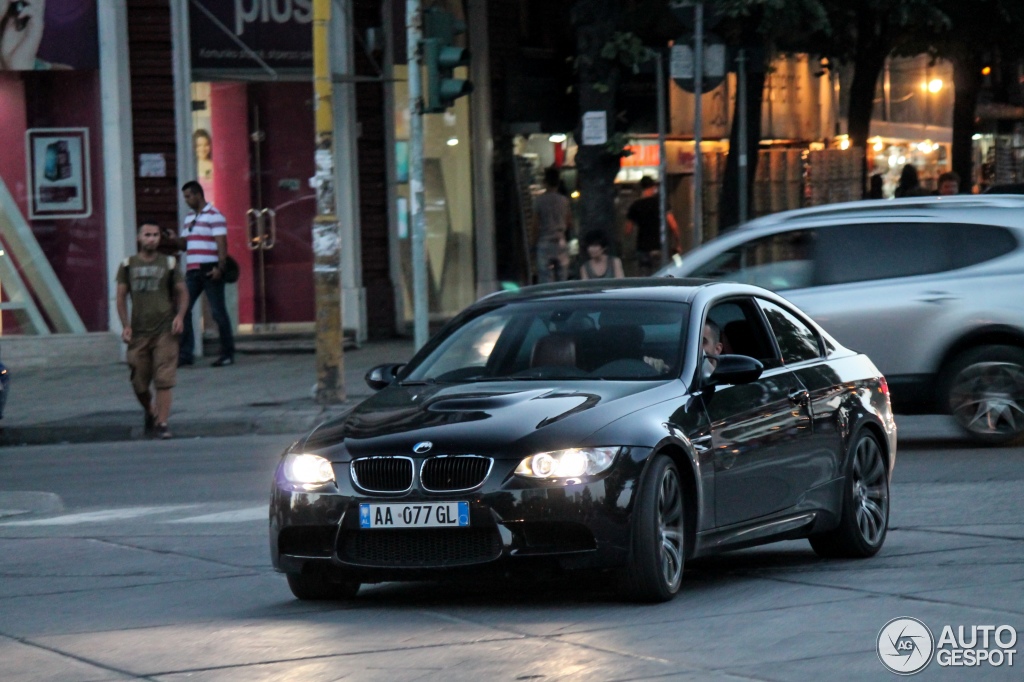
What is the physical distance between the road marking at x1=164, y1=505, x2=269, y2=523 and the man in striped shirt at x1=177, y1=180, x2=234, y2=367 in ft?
31.6

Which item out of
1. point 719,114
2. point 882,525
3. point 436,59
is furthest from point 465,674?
point 719,114

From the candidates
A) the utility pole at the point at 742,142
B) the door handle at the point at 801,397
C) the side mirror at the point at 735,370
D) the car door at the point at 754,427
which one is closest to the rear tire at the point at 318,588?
the car door at the point at 754,427

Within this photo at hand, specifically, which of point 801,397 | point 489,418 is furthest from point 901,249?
point 489,418

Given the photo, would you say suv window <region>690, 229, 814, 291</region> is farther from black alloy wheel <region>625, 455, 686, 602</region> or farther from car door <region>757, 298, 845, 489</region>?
black alloy wheel <region>625, 455, 686, 602</region>

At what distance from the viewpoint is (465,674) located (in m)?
5.79

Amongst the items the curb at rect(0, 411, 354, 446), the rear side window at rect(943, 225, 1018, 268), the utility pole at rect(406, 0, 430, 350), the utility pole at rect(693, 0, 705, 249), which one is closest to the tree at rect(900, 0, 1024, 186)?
the utility pole at rect(693, 0, 705, 249)

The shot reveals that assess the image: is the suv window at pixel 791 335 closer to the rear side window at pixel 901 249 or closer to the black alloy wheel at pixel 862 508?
the black alloy wheel at pixel 862 508

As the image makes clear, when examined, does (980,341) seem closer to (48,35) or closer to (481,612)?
(481,612)

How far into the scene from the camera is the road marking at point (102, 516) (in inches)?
425

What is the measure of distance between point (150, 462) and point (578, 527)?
784 centimetres

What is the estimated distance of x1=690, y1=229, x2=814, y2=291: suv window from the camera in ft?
43.1

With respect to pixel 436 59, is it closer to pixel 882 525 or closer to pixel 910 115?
pixel 882 525

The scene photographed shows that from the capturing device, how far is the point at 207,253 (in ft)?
67.0

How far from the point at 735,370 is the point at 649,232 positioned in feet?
52.3
